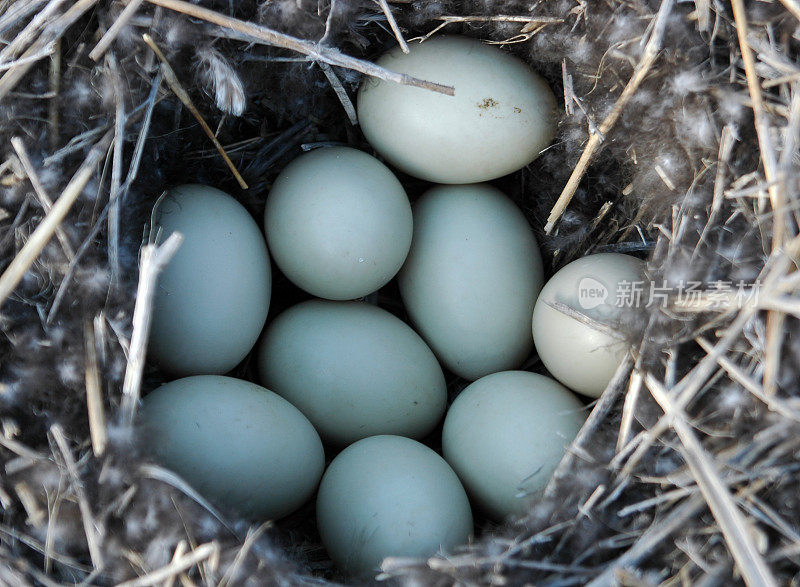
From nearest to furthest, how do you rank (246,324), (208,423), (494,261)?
(208,423), (246,324), (494,261)

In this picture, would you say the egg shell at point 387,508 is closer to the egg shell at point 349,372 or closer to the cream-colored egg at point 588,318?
the egg shell at point 349,372

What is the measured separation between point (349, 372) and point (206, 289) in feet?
0.99

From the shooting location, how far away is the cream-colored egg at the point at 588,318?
1212mm

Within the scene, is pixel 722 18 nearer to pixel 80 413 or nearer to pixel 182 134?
pixel 182 134

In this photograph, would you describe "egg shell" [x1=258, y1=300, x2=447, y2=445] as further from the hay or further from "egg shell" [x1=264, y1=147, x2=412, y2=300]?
the hay

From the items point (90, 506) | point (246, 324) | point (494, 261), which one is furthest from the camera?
point (494, 261)

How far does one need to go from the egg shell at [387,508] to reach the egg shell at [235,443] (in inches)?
2.6

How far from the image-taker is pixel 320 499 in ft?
3.91

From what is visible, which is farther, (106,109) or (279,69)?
(279,69)

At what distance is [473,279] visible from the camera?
1.39 m

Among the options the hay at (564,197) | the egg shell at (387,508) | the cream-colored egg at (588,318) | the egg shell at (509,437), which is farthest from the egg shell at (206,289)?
the cream-colored egg at (588,318)

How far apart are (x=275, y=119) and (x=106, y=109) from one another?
41 centimetres

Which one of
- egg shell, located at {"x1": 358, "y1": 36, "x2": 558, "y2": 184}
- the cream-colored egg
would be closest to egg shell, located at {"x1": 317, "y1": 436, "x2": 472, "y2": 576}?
the cream-colored egg

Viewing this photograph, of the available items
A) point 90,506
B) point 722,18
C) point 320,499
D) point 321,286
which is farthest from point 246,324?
point 722,18
